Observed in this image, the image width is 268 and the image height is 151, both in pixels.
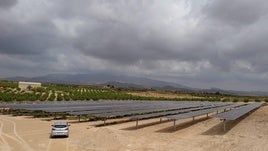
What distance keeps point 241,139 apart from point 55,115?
32280 millimetres

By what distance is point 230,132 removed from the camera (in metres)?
37.3

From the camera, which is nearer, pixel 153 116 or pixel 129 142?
pixel 129 142

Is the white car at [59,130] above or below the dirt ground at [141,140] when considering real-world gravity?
above

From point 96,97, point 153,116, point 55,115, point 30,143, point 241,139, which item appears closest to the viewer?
point 30,143

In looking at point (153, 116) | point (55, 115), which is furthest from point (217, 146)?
point (55, 115)

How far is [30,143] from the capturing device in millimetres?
29938

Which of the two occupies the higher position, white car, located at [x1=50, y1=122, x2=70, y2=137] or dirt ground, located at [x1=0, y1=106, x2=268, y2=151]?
white car, located at [x1=50, y1=122, x2=70, y2=137]

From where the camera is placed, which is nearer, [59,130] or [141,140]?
[141,140]

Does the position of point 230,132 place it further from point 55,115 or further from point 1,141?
point 55,115

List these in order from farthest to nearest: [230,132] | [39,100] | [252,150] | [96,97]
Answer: [96,97], [39,100], [230,132], [252,150]

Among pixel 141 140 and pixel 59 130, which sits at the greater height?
pixel 59 130

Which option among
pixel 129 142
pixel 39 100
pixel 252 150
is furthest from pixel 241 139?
pixel 39 100

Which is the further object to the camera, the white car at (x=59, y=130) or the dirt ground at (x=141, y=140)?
the white car at (x=59, y=130)

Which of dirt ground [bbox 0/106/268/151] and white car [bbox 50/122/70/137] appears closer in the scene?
dirt ground [bbox 0/106/268/151]
